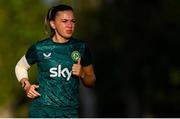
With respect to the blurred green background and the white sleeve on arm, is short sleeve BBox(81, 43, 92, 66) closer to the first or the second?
the white sleeve on arm

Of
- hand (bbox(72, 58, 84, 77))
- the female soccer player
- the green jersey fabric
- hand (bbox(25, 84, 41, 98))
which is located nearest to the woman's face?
the female soccer player

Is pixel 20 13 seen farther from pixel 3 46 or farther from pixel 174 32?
pixel 174 32

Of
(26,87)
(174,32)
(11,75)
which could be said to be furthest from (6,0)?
(26,87)

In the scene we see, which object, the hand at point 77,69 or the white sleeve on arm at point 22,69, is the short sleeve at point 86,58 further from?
the white sleeve on arm at point 22,69

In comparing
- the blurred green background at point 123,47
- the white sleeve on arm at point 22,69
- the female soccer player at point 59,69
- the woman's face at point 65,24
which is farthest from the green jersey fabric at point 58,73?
the blurred green background at point 123,47

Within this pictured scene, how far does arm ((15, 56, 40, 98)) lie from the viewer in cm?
767

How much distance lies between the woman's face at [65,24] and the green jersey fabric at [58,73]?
121 mm

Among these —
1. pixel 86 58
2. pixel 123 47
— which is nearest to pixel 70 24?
pixel 86 58

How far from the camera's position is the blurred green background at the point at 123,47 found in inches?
1661

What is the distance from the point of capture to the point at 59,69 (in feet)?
Answer: 24.7

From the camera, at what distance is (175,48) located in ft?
148

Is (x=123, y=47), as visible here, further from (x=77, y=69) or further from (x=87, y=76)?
(x=77, y=69)

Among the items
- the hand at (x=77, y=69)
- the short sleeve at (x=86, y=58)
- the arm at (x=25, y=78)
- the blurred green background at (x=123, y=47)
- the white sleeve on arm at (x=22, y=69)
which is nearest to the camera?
the hand at (x=77, y=69)

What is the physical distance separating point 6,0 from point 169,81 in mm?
9449
